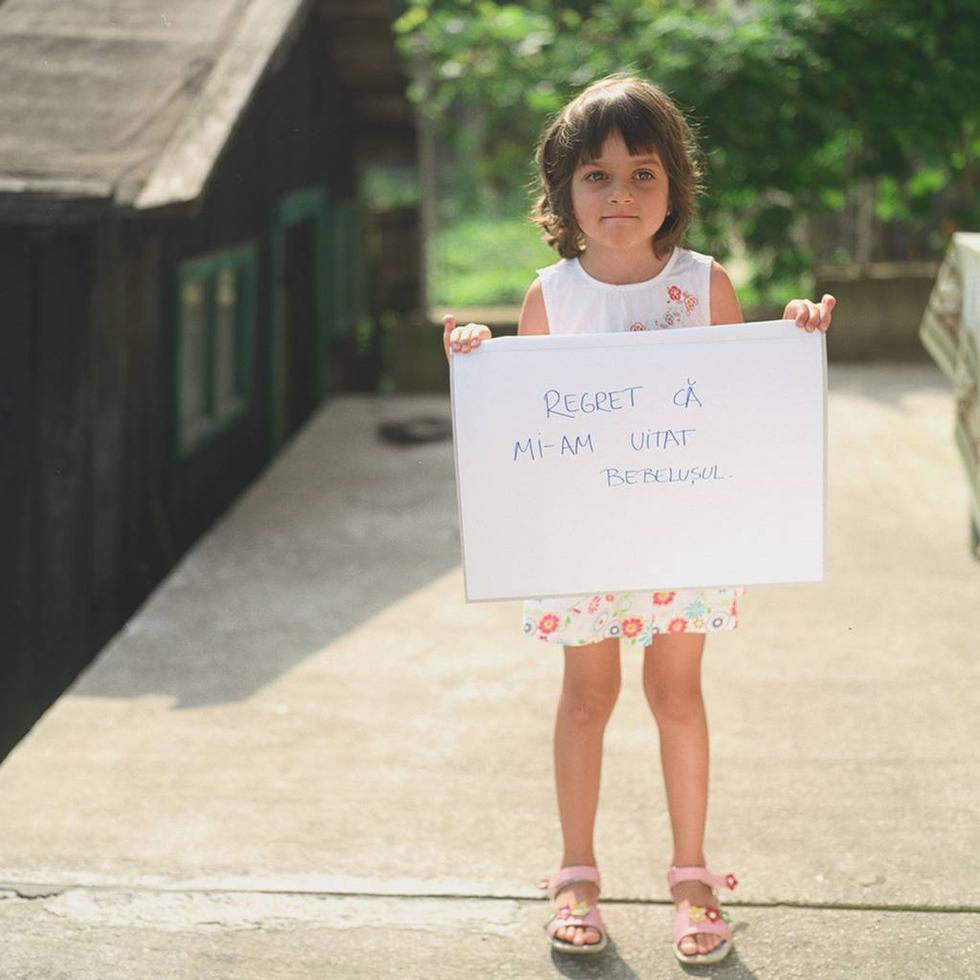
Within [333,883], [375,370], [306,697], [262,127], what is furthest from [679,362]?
[375,370]

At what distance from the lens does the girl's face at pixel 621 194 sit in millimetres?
3090

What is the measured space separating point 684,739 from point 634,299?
34.2 inches

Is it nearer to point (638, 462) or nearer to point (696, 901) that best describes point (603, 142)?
point (638, 462)

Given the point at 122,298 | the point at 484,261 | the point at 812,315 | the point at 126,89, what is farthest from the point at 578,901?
the point at 484,261

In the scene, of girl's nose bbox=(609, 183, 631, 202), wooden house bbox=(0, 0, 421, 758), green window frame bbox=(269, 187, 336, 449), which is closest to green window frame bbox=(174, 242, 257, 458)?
wooden house bbox=(0, 0, 421, 758)

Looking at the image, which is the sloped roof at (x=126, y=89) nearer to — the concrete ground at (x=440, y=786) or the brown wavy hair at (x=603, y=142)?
the concrete ground at (x=440, y=786)

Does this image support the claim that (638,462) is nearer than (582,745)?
Yes

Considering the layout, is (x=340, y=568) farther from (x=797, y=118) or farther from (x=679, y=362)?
(x=797, y=118)

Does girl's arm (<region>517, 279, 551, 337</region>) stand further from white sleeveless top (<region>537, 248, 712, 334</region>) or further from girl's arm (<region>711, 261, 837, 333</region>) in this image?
girl's arm (<region>711, 261, 837, 333</region>)

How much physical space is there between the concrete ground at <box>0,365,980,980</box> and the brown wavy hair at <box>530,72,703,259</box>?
4.73 feet

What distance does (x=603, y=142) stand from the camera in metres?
3.09

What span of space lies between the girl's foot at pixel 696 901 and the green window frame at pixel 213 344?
13.5 feet

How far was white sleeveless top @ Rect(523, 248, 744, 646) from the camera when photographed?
3.22m

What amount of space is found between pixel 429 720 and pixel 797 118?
777 cm
